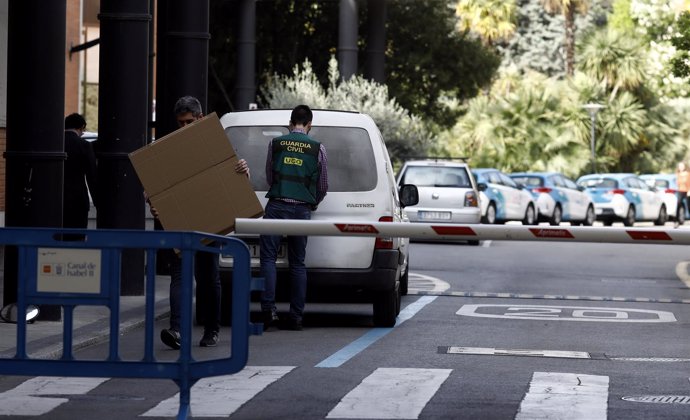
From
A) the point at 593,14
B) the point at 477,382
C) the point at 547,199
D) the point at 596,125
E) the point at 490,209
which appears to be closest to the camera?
the point at 477,382

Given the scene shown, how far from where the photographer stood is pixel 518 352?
1195 centimetres

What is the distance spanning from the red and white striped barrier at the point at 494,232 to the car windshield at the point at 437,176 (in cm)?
2134

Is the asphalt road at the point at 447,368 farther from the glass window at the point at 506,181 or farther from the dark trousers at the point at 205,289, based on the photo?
the glass window at the point at 506,181

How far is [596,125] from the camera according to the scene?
59188 millimetres

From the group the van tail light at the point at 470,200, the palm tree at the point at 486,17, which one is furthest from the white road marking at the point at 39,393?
the palm tree at the point at 486,17

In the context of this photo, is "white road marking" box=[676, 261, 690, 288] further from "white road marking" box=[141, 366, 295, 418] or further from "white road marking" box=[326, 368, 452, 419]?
"white road marking" box=[141, 366, 295, 418]

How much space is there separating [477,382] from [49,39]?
5089 mm

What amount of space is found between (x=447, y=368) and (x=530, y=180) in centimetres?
3383

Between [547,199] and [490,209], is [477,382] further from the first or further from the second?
[547,199]

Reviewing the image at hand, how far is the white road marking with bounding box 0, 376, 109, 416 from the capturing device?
8.56 metres

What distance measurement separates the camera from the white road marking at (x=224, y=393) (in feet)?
28.1

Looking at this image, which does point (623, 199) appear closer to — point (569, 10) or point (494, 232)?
point (569, 10)

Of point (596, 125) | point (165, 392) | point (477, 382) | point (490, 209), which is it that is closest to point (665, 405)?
point (477, 382)

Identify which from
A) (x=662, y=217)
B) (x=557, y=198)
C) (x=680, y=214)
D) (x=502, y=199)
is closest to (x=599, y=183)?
(x=662, y=217)
